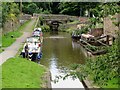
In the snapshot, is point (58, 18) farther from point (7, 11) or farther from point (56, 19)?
point (7, 11)

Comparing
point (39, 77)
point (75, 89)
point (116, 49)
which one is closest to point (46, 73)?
point (39, 77)

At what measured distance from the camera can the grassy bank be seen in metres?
17.1

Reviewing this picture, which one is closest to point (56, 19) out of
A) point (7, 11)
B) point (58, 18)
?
point (58, 18)

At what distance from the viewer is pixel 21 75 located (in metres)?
19.5

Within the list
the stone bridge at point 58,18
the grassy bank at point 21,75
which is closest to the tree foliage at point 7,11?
the grassy bank at point 21,75

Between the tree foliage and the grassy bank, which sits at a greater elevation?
the tree foliage

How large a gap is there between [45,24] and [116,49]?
6669cm

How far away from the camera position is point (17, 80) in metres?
18.0

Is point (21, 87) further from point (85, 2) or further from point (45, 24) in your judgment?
point (45, 24)

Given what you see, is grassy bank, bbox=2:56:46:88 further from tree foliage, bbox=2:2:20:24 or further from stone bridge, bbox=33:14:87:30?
stone bridge, bbox=33:14:87:30

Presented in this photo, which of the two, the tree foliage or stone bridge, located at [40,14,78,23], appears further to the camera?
stone bridge, located at [40,14,78,23]

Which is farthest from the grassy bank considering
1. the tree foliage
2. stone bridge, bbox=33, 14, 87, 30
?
stone bridge, bbox=33, 14, 87, 30

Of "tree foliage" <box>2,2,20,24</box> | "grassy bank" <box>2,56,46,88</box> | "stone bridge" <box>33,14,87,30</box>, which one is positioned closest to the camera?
"grassy bank" <box>2,56,46,88</box>

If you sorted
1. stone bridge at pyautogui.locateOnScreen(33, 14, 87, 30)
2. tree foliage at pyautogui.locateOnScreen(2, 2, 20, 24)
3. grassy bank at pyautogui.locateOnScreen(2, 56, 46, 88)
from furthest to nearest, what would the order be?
stone bridge at pyautogui.locateOnScreen(33, 14, 87, 30) < tree foliage at pyautogui.locateOnScreen(2, 2, 20, 24) < grassy bank at pyautogui.locateOnScreen(2, 56, 46, 88)
